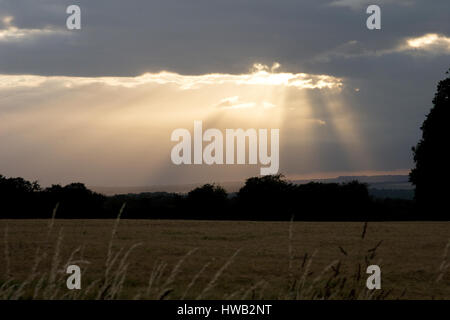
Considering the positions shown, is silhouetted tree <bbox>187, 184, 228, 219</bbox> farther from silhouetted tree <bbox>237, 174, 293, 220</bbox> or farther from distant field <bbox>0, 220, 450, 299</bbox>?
distant field <bbox>0, 220, 450, 299</bbox>

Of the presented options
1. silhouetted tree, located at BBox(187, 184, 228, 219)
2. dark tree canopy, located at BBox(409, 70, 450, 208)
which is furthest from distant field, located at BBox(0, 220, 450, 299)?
dark tree canopy, located at BBox(409, 70, 450, 208)

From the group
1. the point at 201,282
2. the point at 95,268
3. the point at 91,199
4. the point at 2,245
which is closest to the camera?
the point at 201,282

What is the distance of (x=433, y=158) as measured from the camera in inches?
1757

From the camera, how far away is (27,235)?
24.2m

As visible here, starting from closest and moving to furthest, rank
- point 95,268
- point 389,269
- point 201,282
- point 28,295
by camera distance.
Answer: point 28,295 → point 201,282 → point 95,268 → point 389,269

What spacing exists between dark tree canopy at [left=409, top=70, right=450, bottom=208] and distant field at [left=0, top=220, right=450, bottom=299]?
44.1 feet

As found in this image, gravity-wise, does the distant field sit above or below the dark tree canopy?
below

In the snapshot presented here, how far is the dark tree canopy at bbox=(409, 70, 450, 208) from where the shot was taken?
4372 centimetres

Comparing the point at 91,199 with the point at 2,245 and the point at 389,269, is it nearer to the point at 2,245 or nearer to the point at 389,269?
the point at 2,245

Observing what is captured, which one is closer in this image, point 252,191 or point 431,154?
point 252,191

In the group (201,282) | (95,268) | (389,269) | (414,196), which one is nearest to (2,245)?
(95,268)

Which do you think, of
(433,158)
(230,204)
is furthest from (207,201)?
(433,158)

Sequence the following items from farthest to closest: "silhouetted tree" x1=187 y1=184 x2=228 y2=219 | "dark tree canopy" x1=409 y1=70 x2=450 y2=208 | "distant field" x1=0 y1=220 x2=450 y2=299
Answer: "dark tree canopy" x1=409 y1=70 x2=450 y2=208, "silhouetted tree" x1=187 y1=184 x2=228 y2=219, "distant field" x1=0 y1=220 x2=450 y2=299
